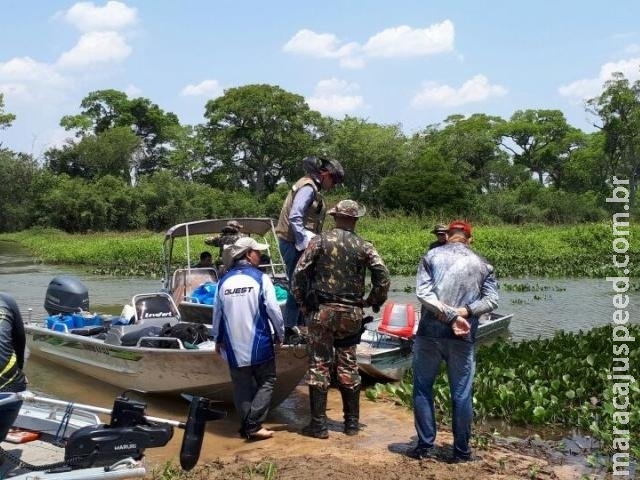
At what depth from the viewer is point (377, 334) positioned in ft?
29.7

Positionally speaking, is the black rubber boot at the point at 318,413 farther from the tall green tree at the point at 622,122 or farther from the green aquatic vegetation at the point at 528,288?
the tall green tree at the point at 622,122

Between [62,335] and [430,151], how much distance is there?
155ft

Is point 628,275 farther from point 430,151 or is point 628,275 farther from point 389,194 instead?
point 430,151

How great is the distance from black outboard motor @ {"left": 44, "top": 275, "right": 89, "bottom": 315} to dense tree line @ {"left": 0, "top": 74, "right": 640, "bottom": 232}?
31.3 meters

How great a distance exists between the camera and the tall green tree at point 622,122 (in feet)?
149

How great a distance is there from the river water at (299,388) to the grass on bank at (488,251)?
55.4 inches

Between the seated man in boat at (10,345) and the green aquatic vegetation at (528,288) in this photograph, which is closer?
the seated man in boat at (10,345)

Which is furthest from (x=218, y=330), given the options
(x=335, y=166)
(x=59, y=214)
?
(x=59, y=214)

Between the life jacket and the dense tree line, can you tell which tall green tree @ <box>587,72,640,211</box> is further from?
the life jacket

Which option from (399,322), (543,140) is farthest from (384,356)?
(543,140)

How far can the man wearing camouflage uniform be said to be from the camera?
20.3 feet

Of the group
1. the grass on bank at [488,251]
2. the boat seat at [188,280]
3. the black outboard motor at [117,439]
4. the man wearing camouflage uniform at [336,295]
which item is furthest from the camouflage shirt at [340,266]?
the grass on bank at [488,251]

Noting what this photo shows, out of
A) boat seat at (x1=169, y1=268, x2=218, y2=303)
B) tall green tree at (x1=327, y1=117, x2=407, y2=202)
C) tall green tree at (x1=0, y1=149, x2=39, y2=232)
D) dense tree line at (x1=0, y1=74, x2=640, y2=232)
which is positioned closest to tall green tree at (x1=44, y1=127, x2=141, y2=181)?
dense tree line at (x1=0, y1=74, x2=640, y2=232)

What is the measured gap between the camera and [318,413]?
6.33 m
